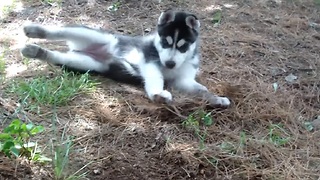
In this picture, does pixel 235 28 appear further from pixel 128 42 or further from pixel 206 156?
pixel 206 156

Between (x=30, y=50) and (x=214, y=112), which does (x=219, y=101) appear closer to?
(x=214, y=112)

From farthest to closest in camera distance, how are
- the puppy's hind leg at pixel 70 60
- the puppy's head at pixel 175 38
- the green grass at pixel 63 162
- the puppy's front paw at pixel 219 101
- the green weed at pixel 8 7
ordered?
the green weed at pixel 8 7, the puppy's hind leg at pixel 70 60, the puppy's head at pixel 175 38, the puppy's front paw at pixel 219 101, the green grass at pixel 63 162

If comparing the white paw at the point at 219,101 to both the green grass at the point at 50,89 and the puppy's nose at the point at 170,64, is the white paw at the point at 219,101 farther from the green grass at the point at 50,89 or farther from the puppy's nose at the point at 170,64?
the green grass at the point at 50,89

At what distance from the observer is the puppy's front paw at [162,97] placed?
3932mm

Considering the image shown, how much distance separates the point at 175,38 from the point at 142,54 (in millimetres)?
401

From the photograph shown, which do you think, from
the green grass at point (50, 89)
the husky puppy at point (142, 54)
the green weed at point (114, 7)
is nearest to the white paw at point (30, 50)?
the husky puppy at point (142, 54)

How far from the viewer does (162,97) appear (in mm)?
3943

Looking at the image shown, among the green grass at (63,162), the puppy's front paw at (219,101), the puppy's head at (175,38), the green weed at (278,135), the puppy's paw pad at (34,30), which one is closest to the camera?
the green grass at (63,162)

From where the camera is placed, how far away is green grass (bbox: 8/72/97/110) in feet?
12.4

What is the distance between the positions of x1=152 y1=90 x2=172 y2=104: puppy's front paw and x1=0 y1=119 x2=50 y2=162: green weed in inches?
47.8

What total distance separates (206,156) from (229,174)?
20cm

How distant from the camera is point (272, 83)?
180 inches

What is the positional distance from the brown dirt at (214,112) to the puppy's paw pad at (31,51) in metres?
0.16

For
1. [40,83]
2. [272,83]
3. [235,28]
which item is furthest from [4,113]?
[235,28]
